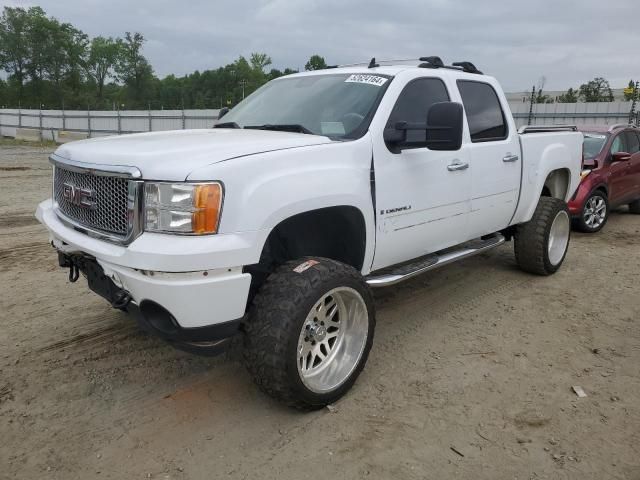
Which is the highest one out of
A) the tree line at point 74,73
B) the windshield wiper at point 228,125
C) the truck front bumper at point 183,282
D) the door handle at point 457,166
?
the tree line at point 74,73

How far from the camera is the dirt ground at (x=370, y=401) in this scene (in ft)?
9.18

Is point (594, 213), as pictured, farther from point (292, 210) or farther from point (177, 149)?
point (177, 149)

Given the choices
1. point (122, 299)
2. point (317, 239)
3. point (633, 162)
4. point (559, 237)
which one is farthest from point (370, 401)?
point (633, 162)

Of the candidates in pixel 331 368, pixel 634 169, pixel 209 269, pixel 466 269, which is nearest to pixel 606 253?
pixel 466 269

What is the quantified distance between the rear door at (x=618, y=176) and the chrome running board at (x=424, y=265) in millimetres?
4454

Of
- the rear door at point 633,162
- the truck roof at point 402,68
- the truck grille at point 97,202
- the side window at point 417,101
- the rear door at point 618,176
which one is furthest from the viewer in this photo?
the rear door at point 633,162

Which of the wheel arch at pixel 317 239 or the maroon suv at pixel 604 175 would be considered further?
the maroon suv at pixel 604 175

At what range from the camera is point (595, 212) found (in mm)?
8383

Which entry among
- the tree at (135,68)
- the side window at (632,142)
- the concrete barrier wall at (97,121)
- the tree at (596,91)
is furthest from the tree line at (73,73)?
the side window at (632,142)

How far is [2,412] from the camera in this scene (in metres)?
3.18

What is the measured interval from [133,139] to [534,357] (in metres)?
3.25

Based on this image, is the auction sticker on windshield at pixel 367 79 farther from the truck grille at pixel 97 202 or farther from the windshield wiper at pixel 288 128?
the truck grille at pixel 97 202

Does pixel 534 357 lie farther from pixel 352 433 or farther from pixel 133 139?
pixel 133 139

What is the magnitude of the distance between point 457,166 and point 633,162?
6.68 meters
